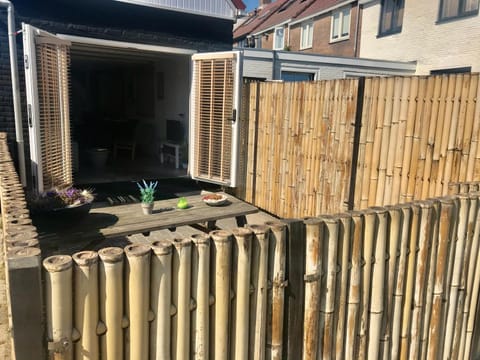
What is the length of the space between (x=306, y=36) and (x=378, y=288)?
1714 centimetres

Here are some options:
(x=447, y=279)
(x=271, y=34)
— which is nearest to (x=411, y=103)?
(x=447, y=279)

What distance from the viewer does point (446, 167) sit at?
3578 mm

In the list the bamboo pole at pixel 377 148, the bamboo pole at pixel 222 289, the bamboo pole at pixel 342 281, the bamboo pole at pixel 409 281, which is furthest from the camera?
the bamboo pole at pixel 377 148

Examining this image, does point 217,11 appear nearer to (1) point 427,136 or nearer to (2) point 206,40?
(2) point 206,40

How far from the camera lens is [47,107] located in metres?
4.69

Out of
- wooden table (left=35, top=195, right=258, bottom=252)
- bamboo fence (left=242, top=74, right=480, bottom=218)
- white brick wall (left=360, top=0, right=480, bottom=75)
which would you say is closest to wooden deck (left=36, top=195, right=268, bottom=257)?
wooden table (left=35, top=195, right=258, bottom=252)

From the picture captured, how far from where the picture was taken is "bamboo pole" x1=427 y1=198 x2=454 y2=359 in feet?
6.89

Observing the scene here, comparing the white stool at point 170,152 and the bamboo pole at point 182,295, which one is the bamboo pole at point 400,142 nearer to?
the bamboo pole at point 182,295

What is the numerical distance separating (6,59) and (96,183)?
7.91ft

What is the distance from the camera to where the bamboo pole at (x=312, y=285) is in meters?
1.68

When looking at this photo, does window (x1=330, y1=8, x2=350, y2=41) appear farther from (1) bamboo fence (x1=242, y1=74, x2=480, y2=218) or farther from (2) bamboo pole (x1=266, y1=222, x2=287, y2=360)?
(2) bamboo pole (x1=266, y1=222, x2=287, y2=360)

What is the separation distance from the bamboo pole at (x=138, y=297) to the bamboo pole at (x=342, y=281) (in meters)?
0.89

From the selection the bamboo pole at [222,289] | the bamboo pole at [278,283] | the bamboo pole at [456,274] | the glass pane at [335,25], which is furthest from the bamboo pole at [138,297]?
the glass pane at [335,25]

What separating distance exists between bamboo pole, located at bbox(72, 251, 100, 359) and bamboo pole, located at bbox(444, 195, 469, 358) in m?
1.98
